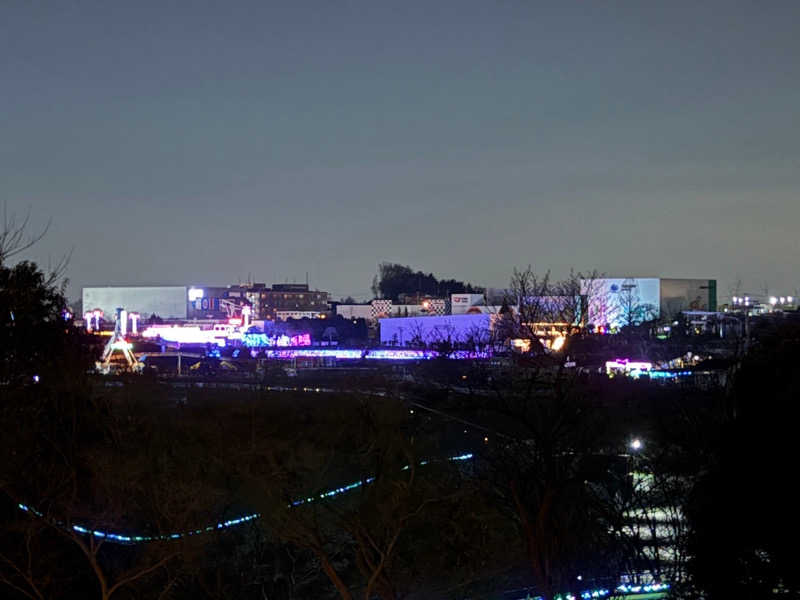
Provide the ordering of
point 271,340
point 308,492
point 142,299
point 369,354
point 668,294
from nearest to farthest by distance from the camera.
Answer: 1. point 308,492
2. point 369,354
3. point 668,294
4. point 271,340
5. point 142,299

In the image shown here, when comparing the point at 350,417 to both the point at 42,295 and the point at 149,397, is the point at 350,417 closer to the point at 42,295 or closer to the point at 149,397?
the point at 149,397

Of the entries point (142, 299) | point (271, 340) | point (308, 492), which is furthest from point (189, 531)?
point (142, 299)

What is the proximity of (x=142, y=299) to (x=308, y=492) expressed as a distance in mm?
94956

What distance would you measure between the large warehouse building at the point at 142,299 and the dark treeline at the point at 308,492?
85.9 metres

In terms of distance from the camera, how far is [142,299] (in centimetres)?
10812

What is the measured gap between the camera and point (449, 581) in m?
16.5

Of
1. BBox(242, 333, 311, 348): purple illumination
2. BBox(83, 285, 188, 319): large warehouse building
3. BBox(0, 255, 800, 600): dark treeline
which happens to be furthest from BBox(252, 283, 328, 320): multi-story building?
BBox(0, 255, 800, 600): dark treeline

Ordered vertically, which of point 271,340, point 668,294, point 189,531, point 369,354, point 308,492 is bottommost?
point 308,492

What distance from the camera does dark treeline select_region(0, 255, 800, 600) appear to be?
507 inches

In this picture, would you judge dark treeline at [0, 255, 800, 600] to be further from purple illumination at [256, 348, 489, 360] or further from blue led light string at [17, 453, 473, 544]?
purple illumination at [256, 348, 489, 360]

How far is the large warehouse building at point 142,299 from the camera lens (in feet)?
345

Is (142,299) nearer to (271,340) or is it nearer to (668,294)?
(271,340)

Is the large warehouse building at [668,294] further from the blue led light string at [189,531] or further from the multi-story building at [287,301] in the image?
the multi-story building at [287,301]

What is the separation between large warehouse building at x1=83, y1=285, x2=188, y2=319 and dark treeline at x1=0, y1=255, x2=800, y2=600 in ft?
282
